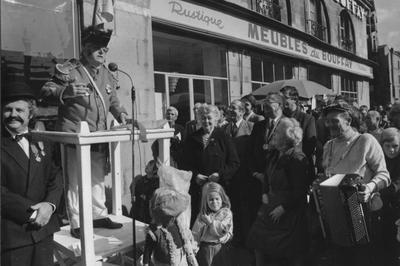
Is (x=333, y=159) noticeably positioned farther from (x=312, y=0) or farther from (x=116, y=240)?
(x=312, y=0)

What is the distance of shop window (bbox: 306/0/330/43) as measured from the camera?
15604mm

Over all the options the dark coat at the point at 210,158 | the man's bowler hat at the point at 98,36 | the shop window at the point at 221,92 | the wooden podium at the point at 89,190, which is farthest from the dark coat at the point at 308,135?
the shop window at the point at 221,92

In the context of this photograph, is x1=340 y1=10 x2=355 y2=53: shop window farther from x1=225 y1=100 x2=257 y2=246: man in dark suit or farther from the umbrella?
x1=225 y1=100 x2=257 y2=246: man in dark suit

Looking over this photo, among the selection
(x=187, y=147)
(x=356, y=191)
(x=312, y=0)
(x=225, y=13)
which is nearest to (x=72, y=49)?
(x=187, y=147)

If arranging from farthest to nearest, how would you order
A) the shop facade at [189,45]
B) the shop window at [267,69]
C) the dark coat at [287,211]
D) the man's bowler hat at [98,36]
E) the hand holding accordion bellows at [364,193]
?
the shop window at [267,69] < the shop facade at [189,45] < the dark coat at [287,211] < the hand holding accordion bellows at [364,193] < the man's bowler hat at [98,36]

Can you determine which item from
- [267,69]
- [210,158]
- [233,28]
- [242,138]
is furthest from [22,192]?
[267,69]

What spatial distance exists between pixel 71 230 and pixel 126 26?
389cm

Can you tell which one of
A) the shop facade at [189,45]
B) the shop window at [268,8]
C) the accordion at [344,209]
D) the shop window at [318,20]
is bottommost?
the accordion at [344,209]

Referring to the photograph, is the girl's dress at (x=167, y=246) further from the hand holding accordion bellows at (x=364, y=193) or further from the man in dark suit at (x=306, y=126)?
the man in dark suit at (x=306, y=126)

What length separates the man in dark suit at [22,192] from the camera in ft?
7.56

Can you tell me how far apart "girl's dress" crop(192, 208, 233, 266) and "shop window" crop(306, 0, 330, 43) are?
13141 millimetres

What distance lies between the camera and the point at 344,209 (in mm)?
3018

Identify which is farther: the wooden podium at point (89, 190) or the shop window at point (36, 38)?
the shop window at point (36, 38)

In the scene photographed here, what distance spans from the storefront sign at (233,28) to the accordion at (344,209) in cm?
546
